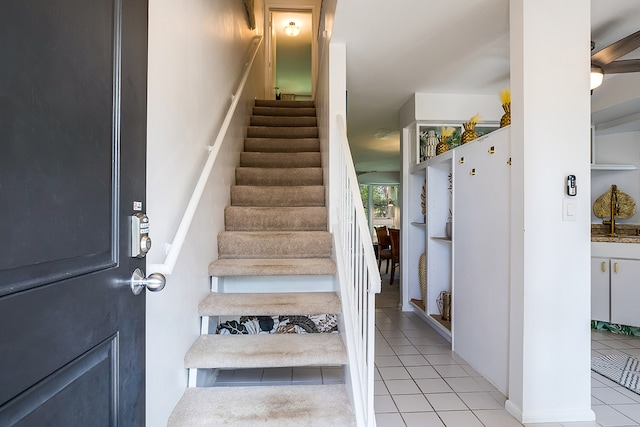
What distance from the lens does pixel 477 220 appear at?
95.4 inches

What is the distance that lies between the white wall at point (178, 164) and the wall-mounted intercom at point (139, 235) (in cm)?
32

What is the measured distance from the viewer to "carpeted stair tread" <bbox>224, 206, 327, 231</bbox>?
260 centimetres

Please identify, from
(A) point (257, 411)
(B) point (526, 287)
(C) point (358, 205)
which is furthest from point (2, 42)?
(B) point (526, 287)

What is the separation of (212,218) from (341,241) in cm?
89

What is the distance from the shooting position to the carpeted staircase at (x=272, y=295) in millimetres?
1439

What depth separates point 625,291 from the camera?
319cm

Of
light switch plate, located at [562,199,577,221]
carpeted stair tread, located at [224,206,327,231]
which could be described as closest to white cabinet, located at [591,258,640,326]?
light switch plate, located at [562,199,577,221]

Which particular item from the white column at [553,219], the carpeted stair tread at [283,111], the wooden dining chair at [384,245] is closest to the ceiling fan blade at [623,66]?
the white column at [553,219]

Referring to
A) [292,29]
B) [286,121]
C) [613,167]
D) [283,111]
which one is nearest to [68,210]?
[286,121]

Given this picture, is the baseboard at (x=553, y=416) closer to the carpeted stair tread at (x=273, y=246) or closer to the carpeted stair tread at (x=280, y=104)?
the carpeted stair tread at (x=273, y=246)

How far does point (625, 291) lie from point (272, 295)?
3465 mm

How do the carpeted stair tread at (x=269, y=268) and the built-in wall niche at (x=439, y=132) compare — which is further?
the built-in wall niche at (x=439, y=132)

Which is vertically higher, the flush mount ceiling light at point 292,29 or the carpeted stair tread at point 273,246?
the flush mount ceiling light at point 292,29

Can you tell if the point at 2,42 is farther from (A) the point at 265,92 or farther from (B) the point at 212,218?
(A) the point at 265,92
